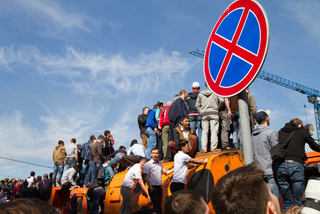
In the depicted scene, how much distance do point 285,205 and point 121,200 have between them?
3445 mm

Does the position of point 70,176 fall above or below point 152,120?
below

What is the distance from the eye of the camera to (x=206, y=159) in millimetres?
4996

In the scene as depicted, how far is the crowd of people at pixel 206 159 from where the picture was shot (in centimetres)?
172

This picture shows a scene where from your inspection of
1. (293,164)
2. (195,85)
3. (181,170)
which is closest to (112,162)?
(195,85)

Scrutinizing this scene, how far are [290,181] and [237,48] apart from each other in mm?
2802

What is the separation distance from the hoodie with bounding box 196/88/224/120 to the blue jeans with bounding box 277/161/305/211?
2.50m

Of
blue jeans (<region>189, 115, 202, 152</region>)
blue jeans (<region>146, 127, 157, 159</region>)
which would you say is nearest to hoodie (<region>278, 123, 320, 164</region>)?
blue jeans (<region>189, 115, 202, 152</region>)

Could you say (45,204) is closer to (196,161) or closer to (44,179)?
(196,161)

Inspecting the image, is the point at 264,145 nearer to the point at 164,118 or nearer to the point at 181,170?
the point at 181,170

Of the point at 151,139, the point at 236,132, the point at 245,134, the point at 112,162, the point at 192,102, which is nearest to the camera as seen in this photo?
the point at 245,134

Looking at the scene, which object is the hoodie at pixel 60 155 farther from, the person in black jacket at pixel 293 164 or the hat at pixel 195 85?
the person in black jacket at pixel 293 164

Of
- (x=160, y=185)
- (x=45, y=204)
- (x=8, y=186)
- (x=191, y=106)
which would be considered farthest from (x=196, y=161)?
(x=8, y=186)

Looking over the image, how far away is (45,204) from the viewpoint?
1.11 metres

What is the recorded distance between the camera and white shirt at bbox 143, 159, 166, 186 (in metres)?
5.77
